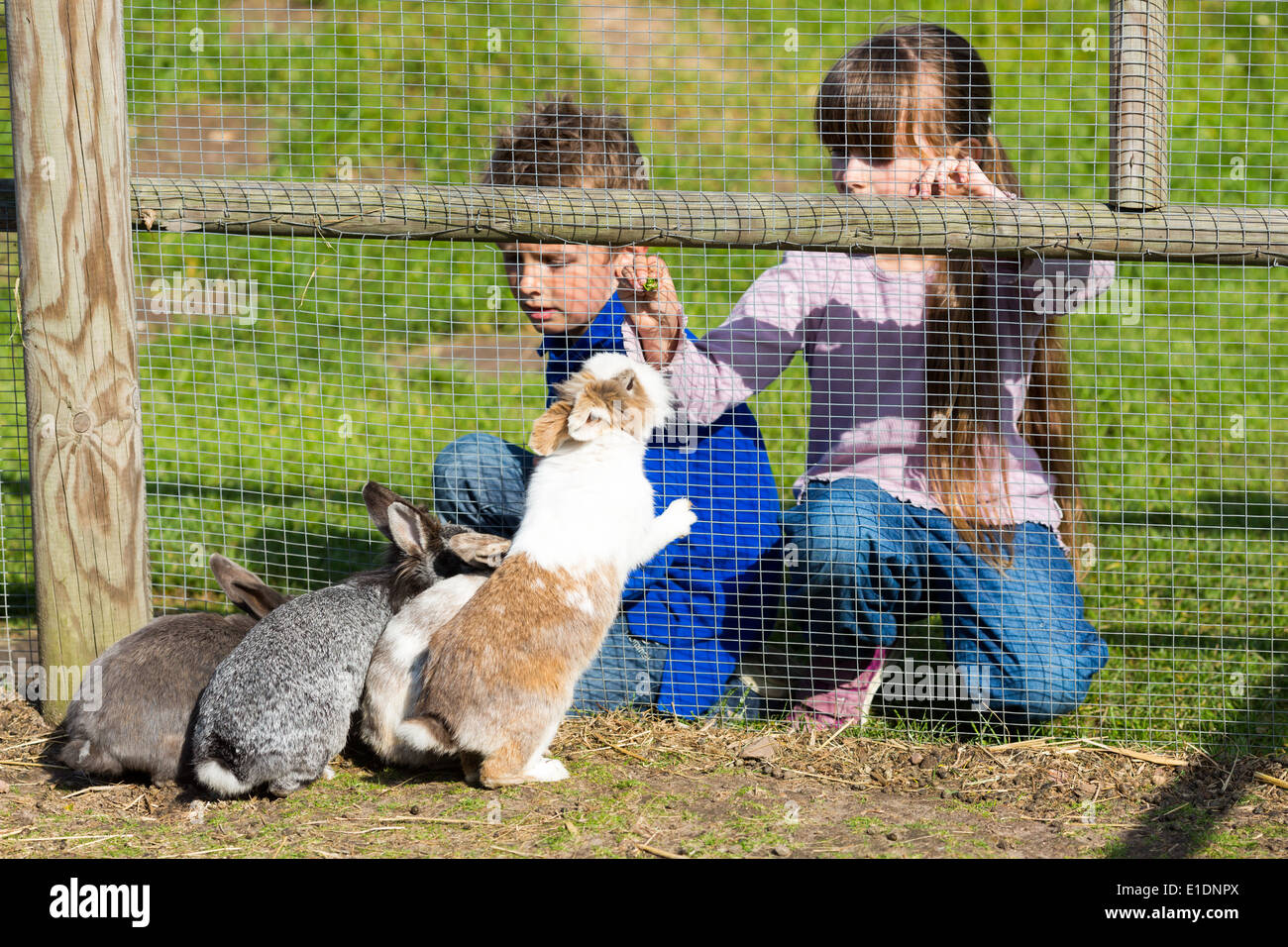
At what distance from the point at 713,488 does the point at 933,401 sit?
2.67ft

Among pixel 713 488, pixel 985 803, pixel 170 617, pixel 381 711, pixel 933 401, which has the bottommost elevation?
pixel 985 803

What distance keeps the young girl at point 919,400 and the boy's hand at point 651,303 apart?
10 mm

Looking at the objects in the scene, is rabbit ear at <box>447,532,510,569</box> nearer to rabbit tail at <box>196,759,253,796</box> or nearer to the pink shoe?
rabbit tail at <box>196,759,253,796</box>

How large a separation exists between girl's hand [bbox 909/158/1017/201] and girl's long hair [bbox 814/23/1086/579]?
0.59 feet

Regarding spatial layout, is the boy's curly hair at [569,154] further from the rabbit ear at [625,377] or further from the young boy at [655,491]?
the rabbit ear at [625,377]

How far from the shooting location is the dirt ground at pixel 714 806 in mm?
2988

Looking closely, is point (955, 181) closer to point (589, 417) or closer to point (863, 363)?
point (863, 363)

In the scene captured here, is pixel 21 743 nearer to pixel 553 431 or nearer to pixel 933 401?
pixel 553 431

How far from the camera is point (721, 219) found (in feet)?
11.8

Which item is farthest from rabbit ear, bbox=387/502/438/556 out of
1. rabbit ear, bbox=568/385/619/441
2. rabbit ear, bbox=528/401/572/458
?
rabbit ear, bbox=568/385/619/441

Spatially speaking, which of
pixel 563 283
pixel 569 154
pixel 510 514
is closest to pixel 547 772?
pixel 510 514

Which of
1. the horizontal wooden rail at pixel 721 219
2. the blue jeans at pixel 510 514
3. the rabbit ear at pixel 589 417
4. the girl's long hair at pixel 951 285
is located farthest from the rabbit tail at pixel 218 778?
the girl's long hair at pixel 951 285
